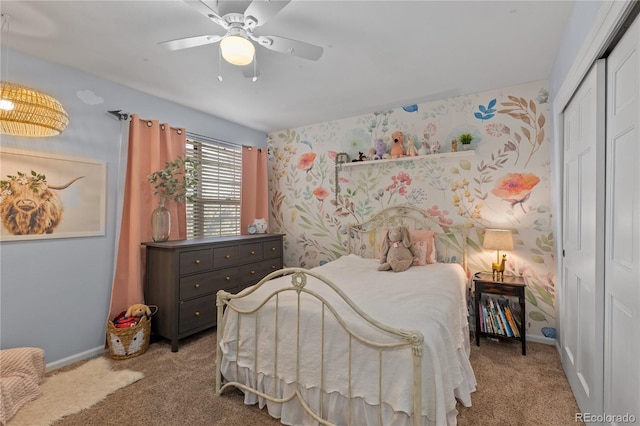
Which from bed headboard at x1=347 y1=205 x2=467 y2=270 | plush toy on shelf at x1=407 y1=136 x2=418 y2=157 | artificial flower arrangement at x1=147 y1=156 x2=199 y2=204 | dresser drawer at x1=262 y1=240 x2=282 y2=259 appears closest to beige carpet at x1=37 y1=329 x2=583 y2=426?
bed headboard at x1=347 y1=205 x2=467 y2=270

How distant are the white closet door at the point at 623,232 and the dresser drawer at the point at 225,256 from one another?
3125 mm

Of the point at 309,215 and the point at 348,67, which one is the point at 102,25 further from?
the point at 309,215

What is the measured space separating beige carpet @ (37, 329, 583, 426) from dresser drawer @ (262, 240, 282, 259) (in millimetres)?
1421

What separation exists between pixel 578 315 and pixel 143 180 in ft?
13.0

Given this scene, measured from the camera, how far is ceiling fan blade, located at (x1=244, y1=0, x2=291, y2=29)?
144 cm

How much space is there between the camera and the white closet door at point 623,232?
1206 mm

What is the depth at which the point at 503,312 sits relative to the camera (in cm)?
288

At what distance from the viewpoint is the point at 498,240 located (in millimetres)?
2807

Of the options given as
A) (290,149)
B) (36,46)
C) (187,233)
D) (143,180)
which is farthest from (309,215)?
(36,46)

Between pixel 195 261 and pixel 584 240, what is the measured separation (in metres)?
3.19

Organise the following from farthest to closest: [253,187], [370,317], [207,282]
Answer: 1. [253,187]
2. [207,282]
3. [370,317]

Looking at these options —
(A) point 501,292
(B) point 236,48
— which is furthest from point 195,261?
(A) point 501,292

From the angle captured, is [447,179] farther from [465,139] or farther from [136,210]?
[136,210]

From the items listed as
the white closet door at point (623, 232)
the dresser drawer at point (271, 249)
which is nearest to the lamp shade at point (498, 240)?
the white closet door at point (623, 232)
